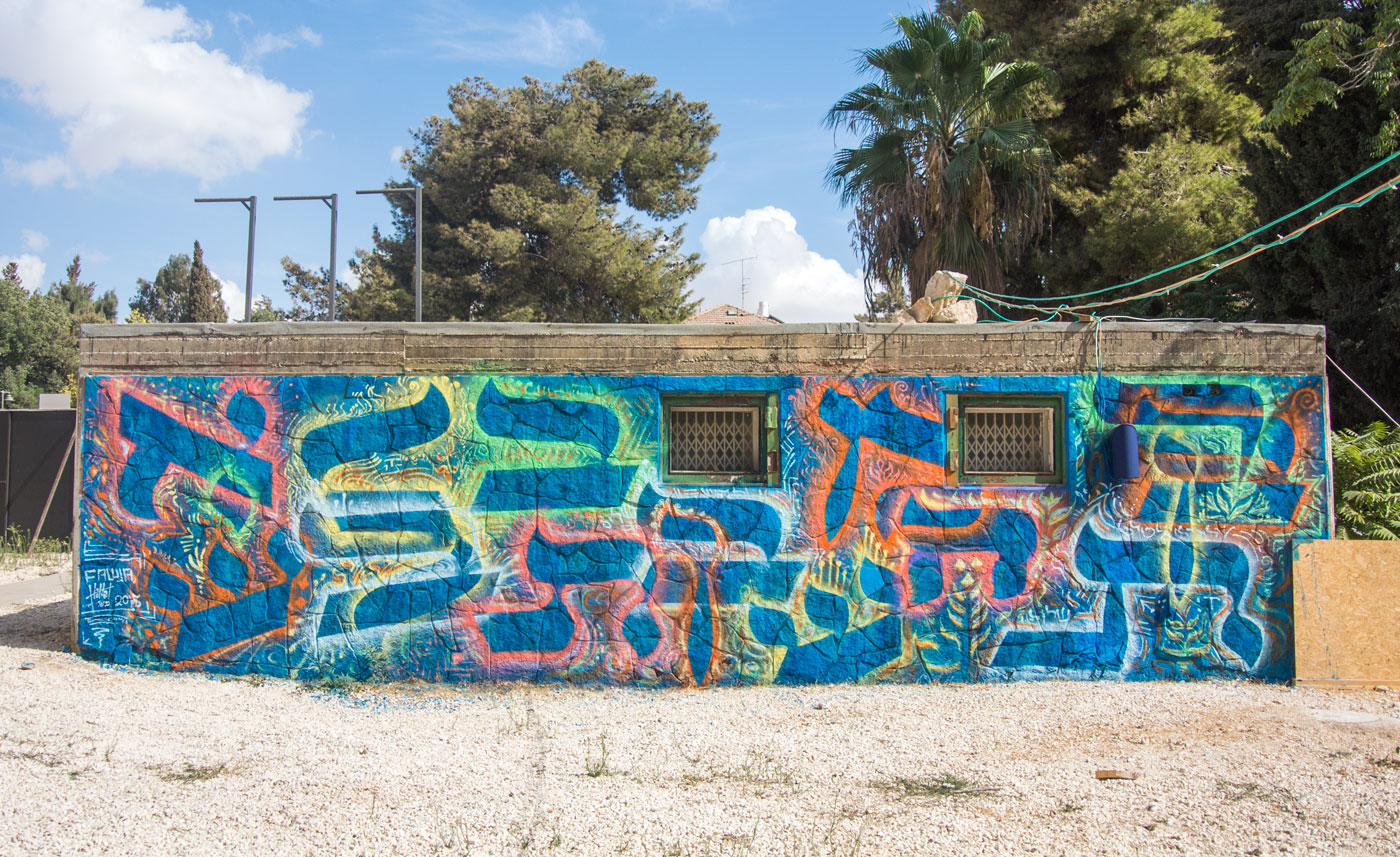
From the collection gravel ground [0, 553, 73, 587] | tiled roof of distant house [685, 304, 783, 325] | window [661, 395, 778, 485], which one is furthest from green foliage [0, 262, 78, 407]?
window [661, 395, 778, 485]

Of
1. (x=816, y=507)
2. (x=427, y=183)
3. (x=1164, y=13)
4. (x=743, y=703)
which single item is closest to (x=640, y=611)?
(x=743, y=703)

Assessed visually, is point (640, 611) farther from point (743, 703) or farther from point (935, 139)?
point (935, 139)

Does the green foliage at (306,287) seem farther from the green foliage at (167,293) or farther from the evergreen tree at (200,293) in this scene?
the green foliage at (167,293)

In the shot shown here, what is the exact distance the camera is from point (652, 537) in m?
6.72

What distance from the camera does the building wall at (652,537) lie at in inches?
264

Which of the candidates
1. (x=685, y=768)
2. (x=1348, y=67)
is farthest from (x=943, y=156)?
(x=685, y=768)

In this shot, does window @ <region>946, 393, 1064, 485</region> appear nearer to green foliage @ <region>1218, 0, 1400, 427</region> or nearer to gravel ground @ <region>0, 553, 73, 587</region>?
green foliage @ <region>1218, 0, 1400, 427</region>

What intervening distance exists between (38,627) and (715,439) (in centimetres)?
641

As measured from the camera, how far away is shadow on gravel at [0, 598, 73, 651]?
294 inches

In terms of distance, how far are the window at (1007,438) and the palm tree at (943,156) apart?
6.30 m

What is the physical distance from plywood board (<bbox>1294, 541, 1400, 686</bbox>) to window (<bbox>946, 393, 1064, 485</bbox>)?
1973 mm

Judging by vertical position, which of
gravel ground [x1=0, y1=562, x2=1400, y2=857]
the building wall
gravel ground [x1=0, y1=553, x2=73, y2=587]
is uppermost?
the building wall

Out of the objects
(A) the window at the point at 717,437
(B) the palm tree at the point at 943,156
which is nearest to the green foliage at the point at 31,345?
(B) the palm tree at the point at 943,156

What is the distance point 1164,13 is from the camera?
17.3 m
